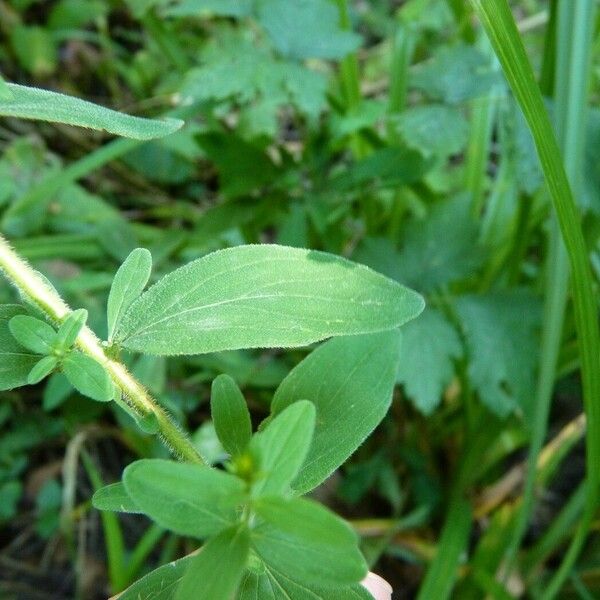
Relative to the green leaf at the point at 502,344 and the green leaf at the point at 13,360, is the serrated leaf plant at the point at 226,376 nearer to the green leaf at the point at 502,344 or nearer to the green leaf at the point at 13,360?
the green leaf at the point at 13,360

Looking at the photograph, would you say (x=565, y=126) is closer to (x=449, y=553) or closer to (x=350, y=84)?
(x=350, y=84)

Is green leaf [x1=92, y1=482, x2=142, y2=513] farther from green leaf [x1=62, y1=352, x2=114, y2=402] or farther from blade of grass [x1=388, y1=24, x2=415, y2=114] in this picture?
blade of grass [x1=388, y1=24, x2=415, y2=114]

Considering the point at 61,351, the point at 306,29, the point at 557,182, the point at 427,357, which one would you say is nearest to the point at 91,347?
the point at 61,351

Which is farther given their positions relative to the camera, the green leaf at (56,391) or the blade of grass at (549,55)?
the green leaf at (56,391)

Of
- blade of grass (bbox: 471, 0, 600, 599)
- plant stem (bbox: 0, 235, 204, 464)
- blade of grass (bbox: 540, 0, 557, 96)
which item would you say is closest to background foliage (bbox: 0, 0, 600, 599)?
blade of grass (bbox: 540, 0, 557, 96)

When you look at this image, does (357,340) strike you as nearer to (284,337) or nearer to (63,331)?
(284,337)

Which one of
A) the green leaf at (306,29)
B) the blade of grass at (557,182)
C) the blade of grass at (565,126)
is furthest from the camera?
the green leaf at (306,29)

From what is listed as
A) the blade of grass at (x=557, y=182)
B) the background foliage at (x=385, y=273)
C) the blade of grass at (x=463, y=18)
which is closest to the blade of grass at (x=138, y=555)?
the background foliage at (x=385, y=273)
